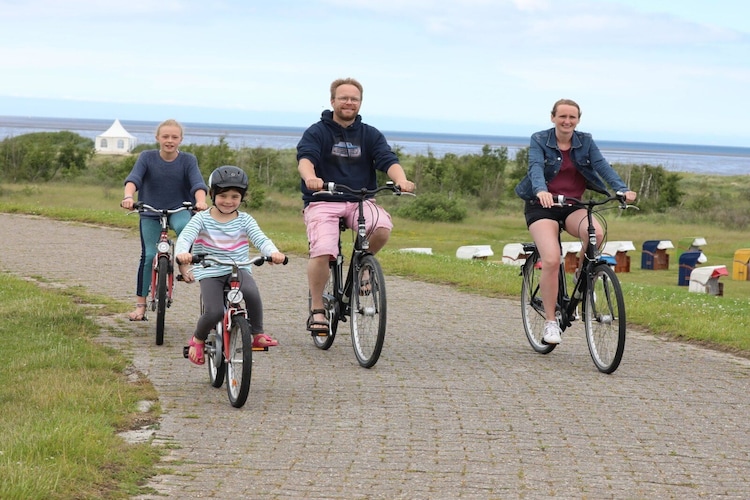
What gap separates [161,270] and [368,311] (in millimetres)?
2026

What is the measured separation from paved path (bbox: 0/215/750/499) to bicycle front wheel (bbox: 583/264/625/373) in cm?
17

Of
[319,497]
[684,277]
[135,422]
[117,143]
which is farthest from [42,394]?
[117,143]

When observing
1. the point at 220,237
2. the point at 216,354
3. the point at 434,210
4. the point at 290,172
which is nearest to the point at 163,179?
the point at 220,237

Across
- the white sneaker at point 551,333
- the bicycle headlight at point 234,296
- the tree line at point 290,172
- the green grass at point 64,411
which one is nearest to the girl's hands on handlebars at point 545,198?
the white sneaker at point 551,333

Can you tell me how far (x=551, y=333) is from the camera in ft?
27.5

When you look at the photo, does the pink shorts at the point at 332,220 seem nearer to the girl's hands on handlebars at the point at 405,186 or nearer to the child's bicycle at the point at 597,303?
the girl's hands on handlebars at the point at 405,186

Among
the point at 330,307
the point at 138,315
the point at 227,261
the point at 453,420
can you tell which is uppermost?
the point at 227,261

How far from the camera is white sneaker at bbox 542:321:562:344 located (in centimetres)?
834

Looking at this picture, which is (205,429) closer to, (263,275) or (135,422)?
(135,422)

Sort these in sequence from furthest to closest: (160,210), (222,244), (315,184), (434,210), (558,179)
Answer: (434,210) < (160,210) < (558,179) < (315,184) < (222,244)

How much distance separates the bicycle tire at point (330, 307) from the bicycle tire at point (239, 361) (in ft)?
5.82

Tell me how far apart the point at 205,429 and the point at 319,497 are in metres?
1.35

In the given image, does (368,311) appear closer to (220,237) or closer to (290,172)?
(220,237)

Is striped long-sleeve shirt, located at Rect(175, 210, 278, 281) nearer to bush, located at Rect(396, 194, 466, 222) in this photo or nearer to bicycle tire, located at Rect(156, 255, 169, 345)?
bicycle tire, located at Rect(156, 255, 169, 345)
